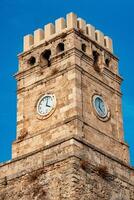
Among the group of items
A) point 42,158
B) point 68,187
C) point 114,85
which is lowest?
point 68,187

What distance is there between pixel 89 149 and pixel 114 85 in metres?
6.54

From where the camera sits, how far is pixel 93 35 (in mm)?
40188

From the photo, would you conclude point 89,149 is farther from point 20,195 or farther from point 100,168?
point 20,195

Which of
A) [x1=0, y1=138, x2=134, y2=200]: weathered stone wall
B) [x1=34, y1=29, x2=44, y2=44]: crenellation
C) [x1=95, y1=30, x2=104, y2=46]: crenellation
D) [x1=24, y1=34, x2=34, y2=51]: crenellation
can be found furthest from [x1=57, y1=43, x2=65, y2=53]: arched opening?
[x1=0, y1=138, x2=134, y2=200]: weathered stone wall

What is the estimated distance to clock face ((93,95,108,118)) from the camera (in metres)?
37.5

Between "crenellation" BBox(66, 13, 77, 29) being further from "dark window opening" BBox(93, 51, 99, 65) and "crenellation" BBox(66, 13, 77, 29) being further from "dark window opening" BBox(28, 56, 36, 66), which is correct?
"dark window opening" BBox(28, 56, 36, 66)

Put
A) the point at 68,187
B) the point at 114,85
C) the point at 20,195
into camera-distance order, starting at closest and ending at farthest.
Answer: the point at 68,187 < the point at 20,195 < the point at 114,85

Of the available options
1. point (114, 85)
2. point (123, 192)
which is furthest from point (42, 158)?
point (114, 85)

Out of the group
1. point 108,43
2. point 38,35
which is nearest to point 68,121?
point 38,35

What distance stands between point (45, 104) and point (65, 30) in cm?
458

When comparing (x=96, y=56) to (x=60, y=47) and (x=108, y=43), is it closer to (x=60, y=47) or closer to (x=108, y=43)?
(x=108, y=43)

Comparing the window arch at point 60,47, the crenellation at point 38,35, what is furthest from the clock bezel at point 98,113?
the crenellation at point 38,35

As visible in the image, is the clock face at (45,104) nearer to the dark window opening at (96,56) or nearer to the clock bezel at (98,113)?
the clock bezel at (98,113)

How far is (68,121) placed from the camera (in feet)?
116
